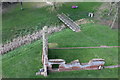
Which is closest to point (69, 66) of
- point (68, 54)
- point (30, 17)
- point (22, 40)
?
point (68, 54)

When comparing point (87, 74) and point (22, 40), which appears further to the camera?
point (22, 40)

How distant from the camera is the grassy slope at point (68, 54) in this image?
80.2 ft

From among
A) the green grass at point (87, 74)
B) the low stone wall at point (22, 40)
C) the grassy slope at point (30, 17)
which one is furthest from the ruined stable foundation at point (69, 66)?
the grassy slope at point (30, 17)

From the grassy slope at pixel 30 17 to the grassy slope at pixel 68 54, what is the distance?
4666mm

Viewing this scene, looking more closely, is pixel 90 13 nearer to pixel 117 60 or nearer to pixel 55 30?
pixel 55 30

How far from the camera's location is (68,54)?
2742 centimetres

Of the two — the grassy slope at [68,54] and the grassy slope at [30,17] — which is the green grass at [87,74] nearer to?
the grassy slope at [68,54]

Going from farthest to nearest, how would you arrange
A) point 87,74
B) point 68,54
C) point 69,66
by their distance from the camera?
point 68,54, point 87,74, point 69,66

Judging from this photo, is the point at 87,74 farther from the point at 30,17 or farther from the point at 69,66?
the point at 30,17

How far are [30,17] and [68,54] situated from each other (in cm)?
1440

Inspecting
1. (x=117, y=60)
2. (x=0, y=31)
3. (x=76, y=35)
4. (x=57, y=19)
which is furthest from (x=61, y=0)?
(x=117, y=60)

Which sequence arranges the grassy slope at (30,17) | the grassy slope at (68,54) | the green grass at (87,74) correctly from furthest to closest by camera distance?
the grassy slope at (30,17) < the grassy slope at (68,54) < the green grass at (87,74)

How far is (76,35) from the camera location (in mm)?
31469

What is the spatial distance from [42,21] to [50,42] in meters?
7.90
